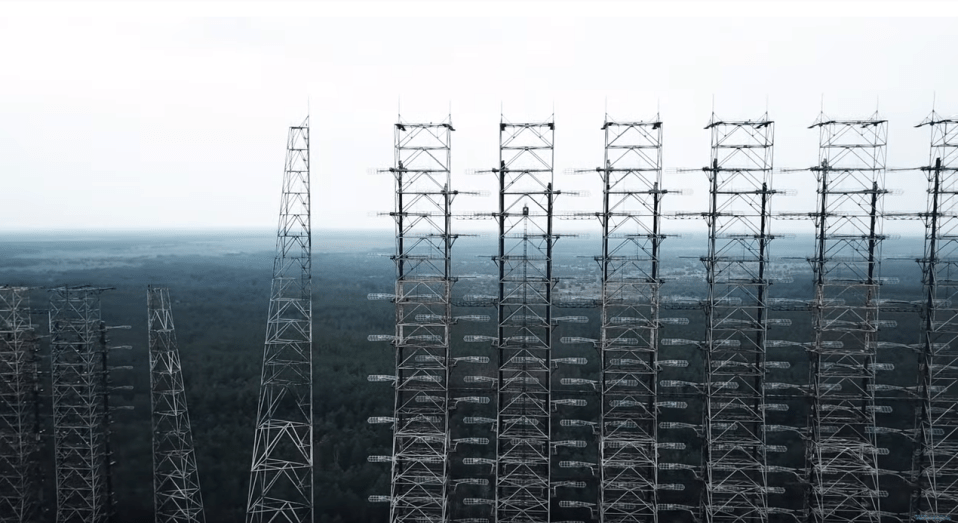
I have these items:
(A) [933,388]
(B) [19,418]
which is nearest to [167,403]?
(B) [19,418]

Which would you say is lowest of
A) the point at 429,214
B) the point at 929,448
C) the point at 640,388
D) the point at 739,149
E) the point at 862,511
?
the point at 862,511

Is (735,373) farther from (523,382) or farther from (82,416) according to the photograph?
(82,416)

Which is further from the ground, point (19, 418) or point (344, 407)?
point (19, 418)

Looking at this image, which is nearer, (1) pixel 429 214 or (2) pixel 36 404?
(1) pixel 429 214

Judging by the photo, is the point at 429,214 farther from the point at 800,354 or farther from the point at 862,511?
the point at 800,354

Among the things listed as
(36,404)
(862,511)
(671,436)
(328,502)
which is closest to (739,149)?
(862,511)
